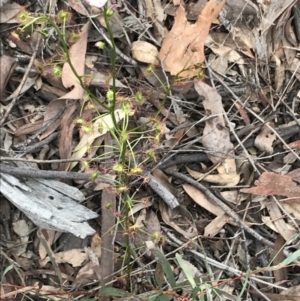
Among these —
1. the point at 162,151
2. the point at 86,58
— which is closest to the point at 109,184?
the point at 162,151

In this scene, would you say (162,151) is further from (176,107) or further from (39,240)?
(39,240)

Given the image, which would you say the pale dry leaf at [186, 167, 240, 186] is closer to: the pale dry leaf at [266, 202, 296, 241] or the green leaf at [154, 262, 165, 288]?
the pale dry leaf at [266, 202, 296, 241]

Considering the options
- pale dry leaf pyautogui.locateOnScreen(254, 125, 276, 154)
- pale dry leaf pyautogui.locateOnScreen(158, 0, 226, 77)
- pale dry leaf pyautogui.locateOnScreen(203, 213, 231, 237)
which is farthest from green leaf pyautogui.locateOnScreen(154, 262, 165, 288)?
pale dry leaf pyautogui.locateOnScreen(158, 0, 226, 77)

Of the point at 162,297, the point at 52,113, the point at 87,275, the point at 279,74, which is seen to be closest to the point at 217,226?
the point at 162,297

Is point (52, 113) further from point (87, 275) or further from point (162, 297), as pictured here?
point (162, 297)

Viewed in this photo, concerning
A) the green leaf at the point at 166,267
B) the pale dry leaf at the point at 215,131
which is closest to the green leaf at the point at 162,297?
the green leaf at the point at 166,267

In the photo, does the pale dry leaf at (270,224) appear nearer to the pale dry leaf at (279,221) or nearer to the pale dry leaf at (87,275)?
the pale dry leaf at (279,221)

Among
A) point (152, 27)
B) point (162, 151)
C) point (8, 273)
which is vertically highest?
point (152, 27)
